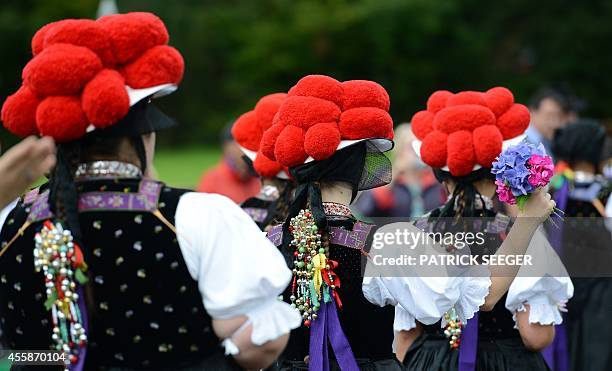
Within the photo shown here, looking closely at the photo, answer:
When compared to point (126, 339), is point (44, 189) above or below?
→ above

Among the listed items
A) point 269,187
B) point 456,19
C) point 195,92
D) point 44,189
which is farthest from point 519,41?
point 44,189

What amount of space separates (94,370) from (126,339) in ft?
0.46

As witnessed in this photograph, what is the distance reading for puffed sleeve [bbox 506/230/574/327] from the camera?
325 centimetres

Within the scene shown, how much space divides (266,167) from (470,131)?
93 cm

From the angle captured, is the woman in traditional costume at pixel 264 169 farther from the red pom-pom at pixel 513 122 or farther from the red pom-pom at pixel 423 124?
the red pom-pom at pixel 513 122

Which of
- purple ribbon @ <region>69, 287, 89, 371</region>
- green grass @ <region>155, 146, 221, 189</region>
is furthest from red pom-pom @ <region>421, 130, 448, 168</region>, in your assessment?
green grass @ <region>155, 146, 221, 189</region>

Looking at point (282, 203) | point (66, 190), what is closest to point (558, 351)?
point (282, 203)

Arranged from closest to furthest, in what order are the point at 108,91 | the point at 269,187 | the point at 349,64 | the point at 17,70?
the point at 108,91, the point at 269,187, the point at 17,70, the point at 349,64

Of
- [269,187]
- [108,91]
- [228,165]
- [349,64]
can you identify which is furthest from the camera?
[349,64]

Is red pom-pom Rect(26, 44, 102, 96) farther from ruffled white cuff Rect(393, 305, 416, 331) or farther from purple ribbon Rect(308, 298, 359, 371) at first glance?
ruffled white cuff Rect(393, 305, 416, 331)

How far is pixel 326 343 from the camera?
2984 mm

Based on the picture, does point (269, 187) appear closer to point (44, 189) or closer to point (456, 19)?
point (44, 189)

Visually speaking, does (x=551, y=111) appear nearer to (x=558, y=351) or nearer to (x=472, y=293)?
(x=558, y=351)

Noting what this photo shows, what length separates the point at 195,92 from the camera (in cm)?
3259
